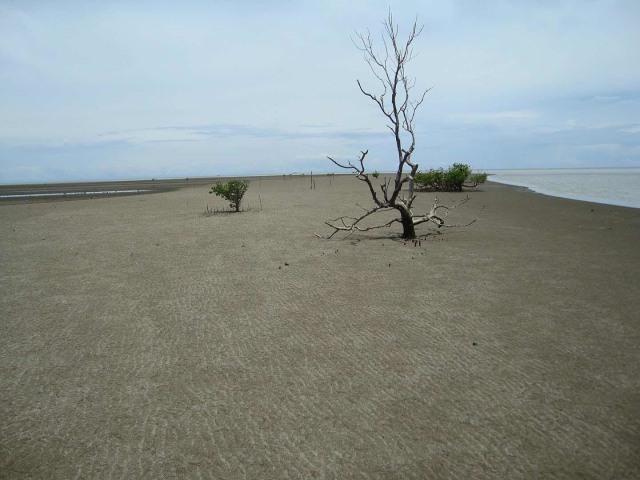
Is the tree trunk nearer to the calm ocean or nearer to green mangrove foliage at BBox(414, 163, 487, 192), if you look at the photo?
the calm ocean

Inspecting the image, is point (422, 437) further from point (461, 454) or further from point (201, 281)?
point (201, 281)

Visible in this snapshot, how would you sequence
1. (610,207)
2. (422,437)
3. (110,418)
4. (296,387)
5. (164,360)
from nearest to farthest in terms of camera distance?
(422,437), (110,418), (296,387), (164,360), (610,207)

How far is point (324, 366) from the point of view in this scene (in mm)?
4598

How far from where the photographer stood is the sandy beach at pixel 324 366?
3242mm

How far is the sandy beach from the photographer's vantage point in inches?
128

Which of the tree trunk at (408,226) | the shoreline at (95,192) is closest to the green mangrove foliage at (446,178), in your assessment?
the shoreline at (95,192)

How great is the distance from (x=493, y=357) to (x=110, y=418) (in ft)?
11.8

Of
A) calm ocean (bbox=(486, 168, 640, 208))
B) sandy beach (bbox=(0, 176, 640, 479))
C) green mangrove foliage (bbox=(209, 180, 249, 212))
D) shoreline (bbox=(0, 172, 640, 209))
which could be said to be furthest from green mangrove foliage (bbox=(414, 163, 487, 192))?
sandy beach (bbox=(0, 176, 640, 479))

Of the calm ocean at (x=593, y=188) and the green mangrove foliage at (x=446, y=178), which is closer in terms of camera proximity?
the calm ocean at (x=593, y=188)

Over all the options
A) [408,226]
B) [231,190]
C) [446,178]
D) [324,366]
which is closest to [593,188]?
[446,178]

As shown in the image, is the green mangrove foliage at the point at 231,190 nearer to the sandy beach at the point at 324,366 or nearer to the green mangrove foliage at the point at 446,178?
the sandy beach at the point at 324,366

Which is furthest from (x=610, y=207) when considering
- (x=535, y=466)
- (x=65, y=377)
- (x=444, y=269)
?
(x=65, y=377)

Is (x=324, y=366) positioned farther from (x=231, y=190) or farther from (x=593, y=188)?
(x=593, y=188)

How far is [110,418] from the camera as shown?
3762 mm
